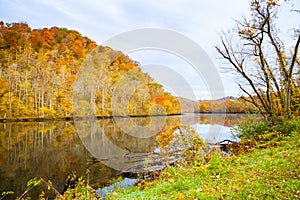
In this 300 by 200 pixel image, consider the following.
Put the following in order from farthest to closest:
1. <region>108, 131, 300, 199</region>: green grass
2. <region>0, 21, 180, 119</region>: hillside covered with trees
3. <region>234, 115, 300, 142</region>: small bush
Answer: <region>0, 21, 180, 119</region>: hillside covered with trees, <region>234, 115, 300, 142</region>: small bush, <region>108, 131, 300, 199</region>: green grass

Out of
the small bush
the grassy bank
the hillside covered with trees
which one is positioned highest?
the hillside covered with trees

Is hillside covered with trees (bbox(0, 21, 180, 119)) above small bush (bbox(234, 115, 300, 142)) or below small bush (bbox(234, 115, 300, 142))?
above

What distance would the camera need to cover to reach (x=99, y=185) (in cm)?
846

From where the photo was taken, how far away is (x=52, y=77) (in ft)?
154

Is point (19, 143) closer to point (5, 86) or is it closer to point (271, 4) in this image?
point (271, 4)

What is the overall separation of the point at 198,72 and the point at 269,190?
11957mm

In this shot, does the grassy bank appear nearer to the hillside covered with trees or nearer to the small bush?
the small bush

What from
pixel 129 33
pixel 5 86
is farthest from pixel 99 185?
pixel 5 86

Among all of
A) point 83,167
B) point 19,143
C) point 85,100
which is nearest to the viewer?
point 83,167

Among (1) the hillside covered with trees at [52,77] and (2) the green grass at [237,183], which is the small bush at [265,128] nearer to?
(2) the green grass at [237,183]

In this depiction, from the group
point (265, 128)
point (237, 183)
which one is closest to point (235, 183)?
point (237, 183)

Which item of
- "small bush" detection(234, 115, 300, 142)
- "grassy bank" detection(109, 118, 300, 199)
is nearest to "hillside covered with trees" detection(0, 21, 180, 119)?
"small bush" detection(234, 115, 300, 142)

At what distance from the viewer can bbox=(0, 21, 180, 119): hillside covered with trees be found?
4191cm

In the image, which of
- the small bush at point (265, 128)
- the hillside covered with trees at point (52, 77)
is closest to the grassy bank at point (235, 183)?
the small bush at point (265, 128)
